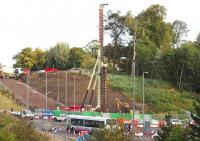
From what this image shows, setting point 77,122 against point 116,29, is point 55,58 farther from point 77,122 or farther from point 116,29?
point 77,122

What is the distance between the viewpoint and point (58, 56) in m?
151

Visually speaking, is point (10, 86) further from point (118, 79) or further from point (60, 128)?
point (60, 128)

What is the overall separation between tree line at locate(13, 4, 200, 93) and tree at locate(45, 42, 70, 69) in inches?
311

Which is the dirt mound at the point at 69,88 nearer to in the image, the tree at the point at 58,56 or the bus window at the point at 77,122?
the tree at the point at 58,56

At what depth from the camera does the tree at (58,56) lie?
151500mm

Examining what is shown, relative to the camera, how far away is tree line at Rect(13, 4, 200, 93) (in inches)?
4596

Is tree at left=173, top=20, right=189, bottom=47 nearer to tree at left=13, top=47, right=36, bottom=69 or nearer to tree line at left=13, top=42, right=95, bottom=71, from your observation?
tree line at left=13, top=42, right=95, bottom=71

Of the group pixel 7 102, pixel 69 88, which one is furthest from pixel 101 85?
pixel 69 88

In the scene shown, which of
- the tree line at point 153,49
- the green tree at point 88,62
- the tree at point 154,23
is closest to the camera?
the tree line at point 153,49

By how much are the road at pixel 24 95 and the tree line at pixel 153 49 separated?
1858 cm

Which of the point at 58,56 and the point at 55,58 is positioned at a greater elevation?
the point at 58,56

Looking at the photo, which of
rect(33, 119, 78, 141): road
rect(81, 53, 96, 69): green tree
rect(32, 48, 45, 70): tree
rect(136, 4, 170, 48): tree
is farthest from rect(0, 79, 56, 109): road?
rect(136, 4, 170, 48): tree

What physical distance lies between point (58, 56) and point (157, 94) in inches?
1900

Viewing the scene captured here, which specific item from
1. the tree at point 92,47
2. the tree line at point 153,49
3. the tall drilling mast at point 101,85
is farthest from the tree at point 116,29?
the tall drilling mast at point 101,85
